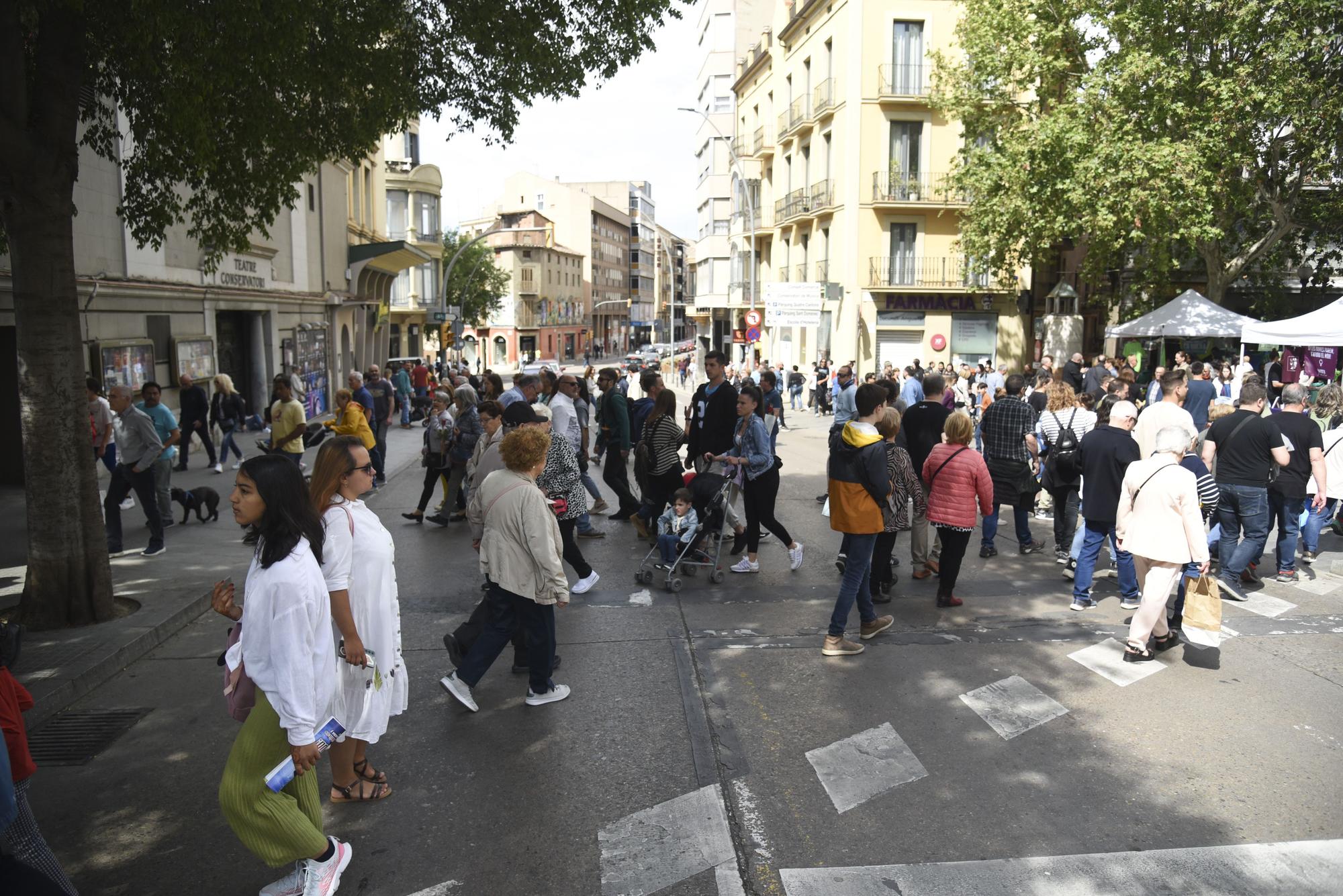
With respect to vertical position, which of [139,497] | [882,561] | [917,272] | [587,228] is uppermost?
[587,228]

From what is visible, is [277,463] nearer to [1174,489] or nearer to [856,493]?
[856,493]

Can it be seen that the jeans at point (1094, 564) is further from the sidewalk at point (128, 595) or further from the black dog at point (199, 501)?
the black dog at point (199, 501)

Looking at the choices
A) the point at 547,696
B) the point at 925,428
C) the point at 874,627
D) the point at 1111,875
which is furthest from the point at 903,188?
the point at 1111,875

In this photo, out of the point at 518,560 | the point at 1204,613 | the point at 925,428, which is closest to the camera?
the point at 518,560

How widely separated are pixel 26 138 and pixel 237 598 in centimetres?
395

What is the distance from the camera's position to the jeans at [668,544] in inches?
336

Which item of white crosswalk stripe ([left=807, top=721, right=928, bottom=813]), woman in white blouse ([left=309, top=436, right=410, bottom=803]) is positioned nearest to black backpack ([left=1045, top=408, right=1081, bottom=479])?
white crosswalk stripe ([left=807, top=721, right=928, bottom=813])

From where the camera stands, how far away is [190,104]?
7.25 meters

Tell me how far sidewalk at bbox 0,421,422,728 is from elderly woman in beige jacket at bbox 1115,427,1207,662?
6532 millimetres

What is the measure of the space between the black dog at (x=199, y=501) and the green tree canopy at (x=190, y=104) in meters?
3.49

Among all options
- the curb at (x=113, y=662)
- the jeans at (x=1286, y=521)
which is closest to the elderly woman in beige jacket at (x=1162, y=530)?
the jeans at (x=1286, y=521)

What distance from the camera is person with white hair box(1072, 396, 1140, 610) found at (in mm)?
7793

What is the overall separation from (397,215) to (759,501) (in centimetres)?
4015

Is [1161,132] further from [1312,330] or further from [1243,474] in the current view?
[1243,474]
